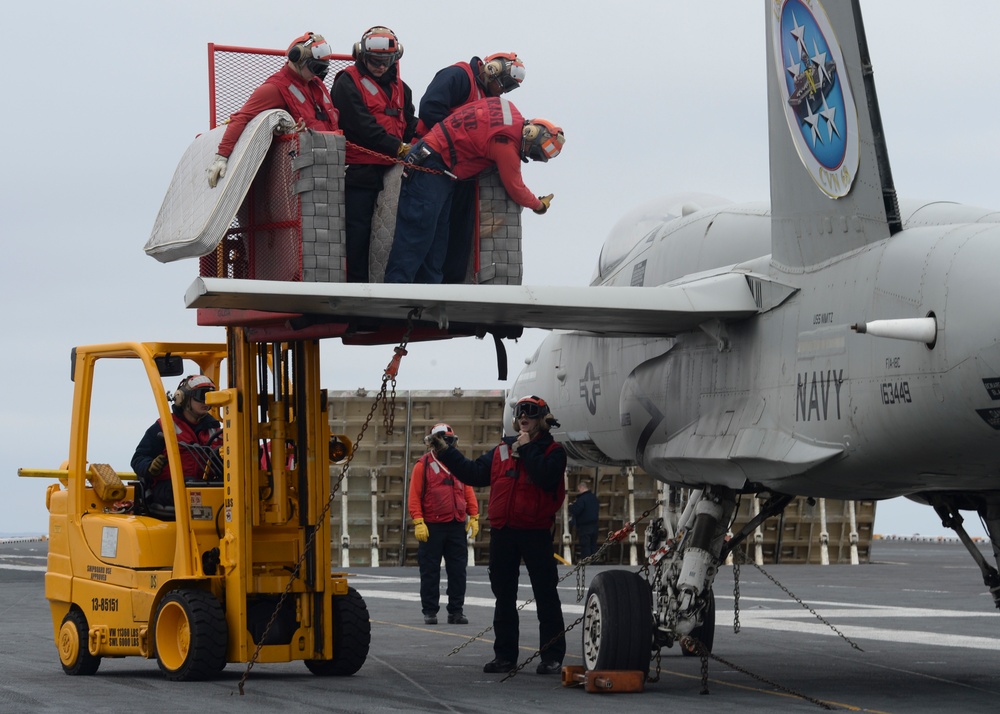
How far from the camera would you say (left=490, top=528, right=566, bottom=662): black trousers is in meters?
11.7

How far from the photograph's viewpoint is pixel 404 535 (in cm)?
2897

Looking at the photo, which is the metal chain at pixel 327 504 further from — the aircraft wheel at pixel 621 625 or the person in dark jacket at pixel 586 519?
the person in dark jacket at pixel 586 519

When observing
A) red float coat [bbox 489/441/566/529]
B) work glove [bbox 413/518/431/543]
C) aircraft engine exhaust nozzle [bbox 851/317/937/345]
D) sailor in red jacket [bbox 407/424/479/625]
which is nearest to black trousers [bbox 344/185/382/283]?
red float coat [bbox 489/441/566/529]

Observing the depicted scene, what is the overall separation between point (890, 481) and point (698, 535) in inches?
79.8

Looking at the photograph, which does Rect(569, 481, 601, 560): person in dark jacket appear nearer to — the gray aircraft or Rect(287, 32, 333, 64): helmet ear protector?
the gray aircraft

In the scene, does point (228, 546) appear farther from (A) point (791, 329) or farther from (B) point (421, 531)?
(B) point (421, 531)

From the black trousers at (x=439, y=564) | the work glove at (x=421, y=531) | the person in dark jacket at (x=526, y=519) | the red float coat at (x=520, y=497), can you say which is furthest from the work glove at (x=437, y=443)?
the work glove at (x=421, y=531)

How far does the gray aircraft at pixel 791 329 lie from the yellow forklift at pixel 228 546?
1.32 m

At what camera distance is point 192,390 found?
11.8 m

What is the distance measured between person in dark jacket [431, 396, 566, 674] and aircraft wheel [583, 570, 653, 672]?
79 centimetres

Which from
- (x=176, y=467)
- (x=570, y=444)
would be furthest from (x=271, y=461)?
(x=570, y=444)

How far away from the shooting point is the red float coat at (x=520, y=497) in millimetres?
11672

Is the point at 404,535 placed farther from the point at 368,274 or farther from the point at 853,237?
the point at 853,237

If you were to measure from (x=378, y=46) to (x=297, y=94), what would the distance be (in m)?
0.73
